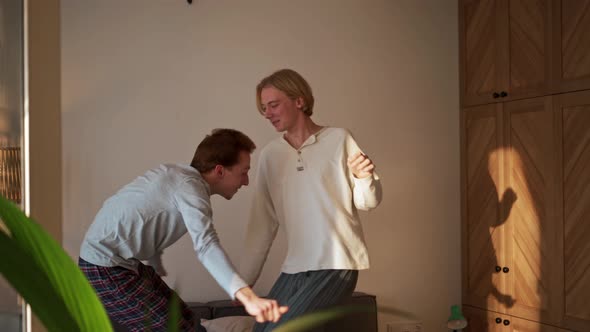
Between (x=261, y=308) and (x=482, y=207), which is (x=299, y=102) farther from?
(x=482, y=207)

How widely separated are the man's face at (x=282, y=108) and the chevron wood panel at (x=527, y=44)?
1.83 meters

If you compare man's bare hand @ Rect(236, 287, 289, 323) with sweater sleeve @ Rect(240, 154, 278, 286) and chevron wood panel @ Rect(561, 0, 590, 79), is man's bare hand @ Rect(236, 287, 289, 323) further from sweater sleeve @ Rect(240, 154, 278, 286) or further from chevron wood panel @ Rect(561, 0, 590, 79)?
chevron wood panel @ Rect(561, 0, 590, 79)

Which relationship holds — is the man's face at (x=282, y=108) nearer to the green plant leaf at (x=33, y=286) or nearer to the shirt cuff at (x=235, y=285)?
the shirt cuff at (x=235, y=285)

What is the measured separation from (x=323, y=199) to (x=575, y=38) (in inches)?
75.0

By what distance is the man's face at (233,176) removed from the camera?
2432 mm

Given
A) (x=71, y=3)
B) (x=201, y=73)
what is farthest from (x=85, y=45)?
(x=201, y=73)

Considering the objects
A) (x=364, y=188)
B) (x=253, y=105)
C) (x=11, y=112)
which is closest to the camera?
(x=11, y=112)

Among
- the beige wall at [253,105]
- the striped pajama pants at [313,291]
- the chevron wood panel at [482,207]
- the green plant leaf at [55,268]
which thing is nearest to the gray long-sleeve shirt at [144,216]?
the striped pajama pants at [313,291]

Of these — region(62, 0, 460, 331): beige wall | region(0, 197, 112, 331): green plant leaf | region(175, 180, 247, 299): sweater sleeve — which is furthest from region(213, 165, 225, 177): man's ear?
region(0, 197, 112, 331): green plant leaf

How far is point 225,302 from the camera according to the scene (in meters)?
4.07

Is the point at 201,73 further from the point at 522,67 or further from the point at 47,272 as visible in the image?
the point at 47,272

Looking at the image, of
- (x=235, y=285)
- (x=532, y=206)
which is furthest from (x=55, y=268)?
(x=532, y=206)

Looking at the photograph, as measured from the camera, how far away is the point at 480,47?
4453mm

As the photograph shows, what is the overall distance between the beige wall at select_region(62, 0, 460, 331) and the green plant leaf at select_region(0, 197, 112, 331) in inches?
134
